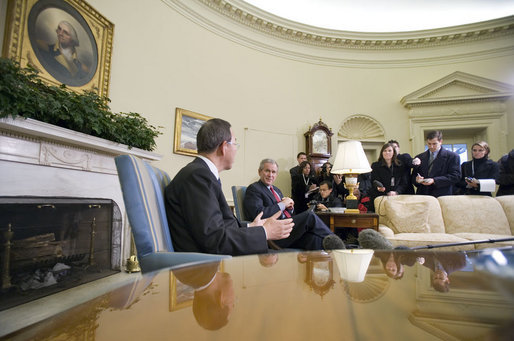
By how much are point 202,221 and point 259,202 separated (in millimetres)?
1405

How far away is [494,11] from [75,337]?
905 cm

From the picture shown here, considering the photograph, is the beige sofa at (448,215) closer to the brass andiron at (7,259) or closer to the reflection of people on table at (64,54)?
the brass andiron at (7,259)

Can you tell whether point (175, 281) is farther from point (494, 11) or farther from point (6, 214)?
point (494, 11)

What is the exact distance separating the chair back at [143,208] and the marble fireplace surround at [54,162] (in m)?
1.53

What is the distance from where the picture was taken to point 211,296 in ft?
1.07

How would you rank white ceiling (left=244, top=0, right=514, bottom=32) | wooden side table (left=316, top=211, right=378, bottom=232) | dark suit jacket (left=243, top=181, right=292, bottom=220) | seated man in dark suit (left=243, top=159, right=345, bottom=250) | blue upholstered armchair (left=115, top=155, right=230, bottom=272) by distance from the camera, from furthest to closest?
1. white ceiling (left=244, top=0, right=514, bottom=32)
2. wooden side table (left=316, top=211, right=378, bottom=232)
3. dark suit jacket (left=243, top=181, right=292, bottom=220)
4. seated man in dark suit (left=243, top=159, right=345, bottom=250)
5. blue upholstered armchair (left=115, top=155, right=230, bottom=272)

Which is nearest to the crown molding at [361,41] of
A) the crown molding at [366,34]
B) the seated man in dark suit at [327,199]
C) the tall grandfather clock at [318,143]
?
the crown molding at [366,34]

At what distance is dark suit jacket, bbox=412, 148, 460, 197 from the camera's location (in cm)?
360

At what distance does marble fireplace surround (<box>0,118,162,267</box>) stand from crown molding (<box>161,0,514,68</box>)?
150 inches

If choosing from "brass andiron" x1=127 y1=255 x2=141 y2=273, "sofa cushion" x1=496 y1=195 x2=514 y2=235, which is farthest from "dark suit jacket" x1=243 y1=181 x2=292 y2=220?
"sofa cushion" x1=496 y1=195 x2=514 y2=235

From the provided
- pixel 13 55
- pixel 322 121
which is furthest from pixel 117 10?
pixel 322 121

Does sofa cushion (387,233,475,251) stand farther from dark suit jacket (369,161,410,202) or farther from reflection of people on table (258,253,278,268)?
reflection of people on table (258,253,278,268)

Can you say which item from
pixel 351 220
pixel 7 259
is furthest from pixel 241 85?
pixel 7 259

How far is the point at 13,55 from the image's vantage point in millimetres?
2559
